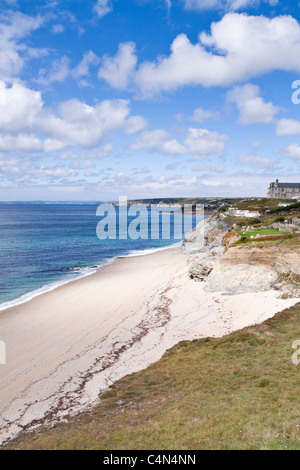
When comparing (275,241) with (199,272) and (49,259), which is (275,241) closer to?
(199,272)

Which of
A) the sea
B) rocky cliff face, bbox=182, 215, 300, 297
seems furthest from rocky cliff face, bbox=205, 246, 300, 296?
the sea

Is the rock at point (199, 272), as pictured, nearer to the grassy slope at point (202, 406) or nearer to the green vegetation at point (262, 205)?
the grassy slope at point (202, 406)

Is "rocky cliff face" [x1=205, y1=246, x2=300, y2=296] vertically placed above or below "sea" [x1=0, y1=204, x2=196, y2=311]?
above

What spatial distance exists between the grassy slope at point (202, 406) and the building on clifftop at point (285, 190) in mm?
91134

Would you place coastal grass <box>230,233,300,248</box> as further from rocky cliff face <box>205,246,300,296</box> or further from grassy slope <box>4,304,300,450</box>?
grassy slope <box>4,304,300,450</box>

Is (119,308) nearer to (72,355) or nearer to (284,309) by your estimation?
(72,355)

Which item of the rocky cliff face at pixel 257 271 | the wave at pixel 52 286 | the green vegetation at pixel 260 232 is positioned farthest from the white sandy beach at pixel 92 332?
the green vegetation at pixel 260 232

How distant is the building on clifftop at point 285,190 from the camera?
9706 centimetres

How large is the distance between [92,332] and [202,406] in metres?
11.8

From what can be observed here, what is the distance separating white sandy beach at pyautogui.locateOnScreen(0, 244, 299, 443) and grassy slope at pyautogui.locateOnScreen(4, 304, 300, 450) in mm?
1671

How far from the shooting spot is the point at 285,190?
10012 centimetres

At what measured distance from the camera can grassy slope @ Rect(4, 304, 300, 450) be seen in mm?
8883

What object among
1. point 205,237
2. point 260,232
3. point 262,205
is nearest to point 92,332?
point 260,232
